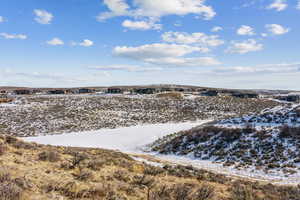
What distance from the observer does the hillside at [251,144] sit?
661 inches

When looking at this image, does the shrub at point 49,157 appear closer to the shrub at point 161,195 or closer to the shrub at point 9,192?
the shrub at point 9,192

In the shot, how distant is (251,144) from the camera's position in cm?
2041

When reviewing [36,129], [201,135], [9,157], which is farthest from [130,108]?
[9,157]

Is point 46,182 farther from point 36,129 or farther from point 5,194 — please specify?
point 36,129

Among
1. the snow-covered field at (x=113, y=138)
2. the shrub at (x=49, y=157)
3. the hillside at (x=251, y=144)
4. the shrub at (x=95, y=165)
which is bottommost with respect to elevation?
the snow-covered field at (x=113, y=138)

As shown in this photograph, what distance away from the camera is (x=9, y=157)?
9328mm

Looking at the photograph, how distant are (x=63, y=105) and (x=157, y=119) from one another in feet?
72.2

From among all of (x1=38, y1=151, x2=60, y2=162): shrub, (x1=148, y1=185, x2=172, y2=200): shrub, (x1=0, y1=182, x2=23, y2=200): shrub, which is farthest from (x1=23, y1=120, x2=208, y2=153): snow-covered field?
(x1=0, y1=182, x2=23, y2=200): shrub

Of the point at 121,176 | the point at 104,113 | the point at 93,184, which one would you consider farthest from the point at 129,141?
the point at 93,184

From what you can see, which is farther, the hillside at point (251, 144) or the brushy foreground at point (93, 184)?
the hillside at point (251, 144)

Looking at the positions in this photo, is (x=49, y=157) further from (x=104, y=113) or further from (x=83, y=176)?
(x=104, y=113)

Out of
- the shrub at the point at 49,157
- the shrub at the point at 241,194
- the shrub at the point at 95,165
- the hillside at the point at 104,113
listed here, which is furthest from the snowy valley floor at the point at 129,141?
the shrub at the point at 49,157

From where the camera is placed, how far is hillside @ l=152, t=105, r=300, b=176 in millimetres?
16797

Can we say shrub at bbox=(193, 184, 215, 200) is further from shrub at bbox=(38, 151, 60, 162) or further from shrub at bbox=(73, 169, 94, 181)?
shrub at bbox=(38, 151, 60, 162)
